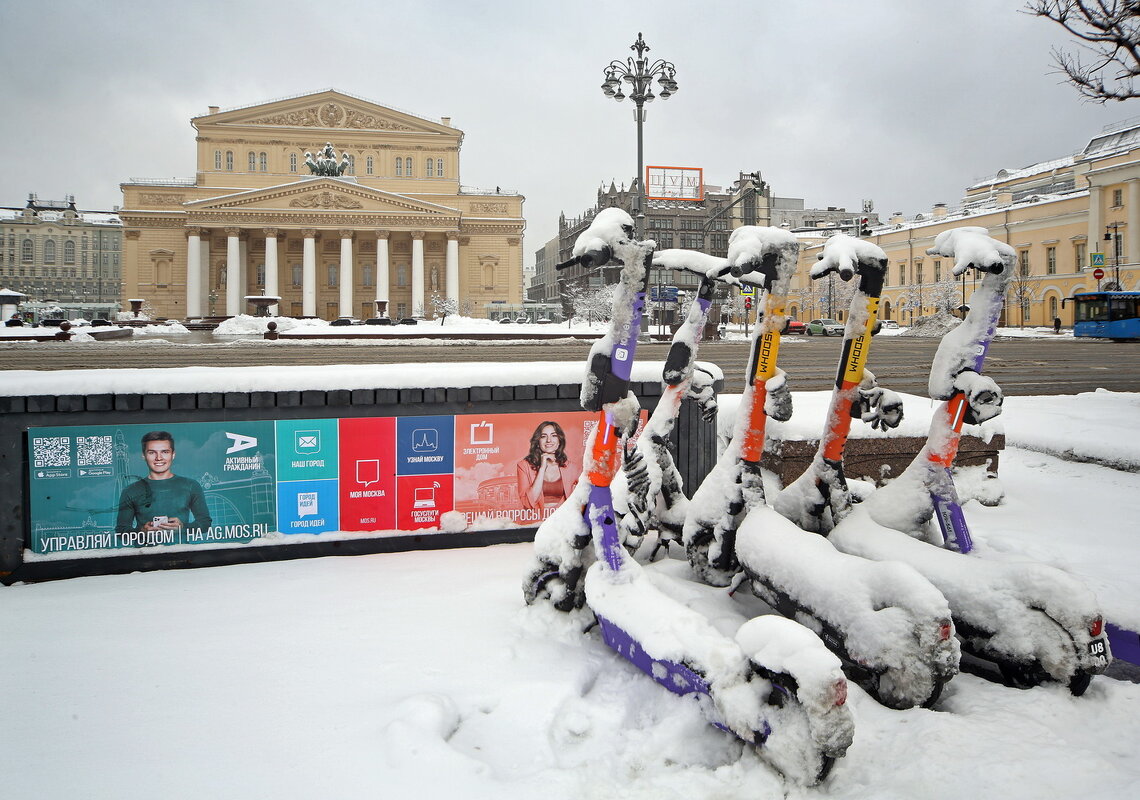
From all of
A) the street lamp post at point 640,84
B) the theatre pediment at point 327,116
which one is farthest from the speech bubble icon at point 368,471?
the theatre pediment at point 327,116

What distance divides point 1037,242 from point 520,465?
69.5 m

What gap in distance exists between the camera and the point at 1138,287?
52531 mm

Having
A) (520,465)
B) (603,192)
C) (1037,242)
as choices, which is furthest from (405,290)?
(520,465)

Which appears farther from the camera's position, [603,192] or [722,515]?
[603,192]

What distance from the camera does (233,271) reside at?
230 ft

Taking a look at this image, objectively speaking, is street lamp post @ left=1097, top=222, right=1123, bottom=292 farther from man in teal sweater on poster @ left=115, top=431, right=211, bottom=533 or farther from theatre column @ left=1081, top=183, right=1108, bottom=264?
man in teal sweater on poster @ left=115, top=431, right=211, bottom=533

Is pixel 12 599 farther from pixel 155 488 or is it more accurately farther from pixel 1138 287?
pixel 1138 287

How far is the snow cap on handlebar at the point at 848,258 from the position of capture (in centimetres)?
370

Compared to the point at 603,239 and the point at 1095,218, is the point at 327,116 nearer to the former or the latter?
the point at 1095,218

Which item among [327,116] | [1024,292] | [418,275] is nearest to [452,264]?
[418,275]

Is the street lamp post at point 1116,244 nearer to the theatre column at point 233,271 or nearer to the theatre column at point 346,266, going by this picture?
the theatre column at point 346,266

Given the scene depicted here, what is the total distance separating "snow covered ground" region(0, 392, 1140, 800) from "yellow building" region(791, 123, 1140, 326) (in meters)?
51.7

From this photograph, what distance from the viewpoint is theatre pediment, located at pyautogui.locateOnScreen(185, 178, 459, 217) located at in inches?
2655

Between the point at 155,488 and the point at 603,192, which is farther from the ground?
the point at 603,192
